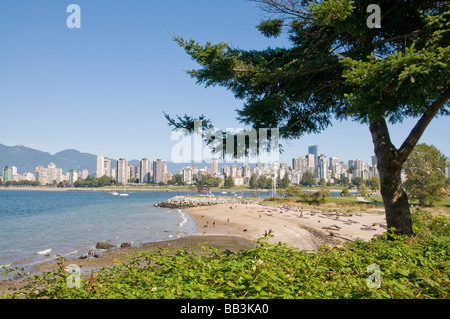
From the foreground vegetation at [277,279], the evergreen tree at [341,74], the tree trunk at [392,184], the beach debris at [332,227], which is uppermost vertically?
the evergreen tree at [341,74]

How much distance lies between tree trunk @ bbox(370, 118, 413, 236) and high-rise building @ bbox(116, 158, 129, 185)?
186822mm

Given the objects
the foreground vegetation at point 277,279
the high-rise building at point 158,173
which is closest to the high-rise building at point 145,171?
the high-rise building at point 158,173

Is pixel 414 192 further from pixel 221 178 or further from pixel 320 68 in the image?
pixel 221 178

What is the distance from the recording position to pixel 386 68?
470 cm

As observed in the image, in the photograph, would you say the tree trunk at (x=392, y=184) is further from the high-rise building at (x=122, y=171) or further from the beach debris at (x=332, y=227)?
the high-rise building at (x=122, y=171)

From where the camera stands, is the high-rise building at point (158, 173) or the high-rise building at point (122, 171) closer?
the high-rise building at point (122, 171)

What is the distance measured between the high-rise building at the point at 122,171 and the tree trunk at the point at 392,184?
186822 millimetres

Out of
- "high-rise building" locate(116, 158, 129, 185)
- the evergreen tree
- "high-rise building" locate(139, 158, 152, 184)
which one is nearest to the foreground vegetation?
the evergreen tree

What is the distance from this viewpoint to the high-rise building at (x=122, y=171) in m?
184

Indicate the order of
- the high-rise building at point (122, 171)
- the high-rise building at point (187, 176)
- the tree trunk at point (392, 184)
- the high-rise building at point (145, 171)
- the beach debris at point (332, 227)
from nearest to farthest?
the tree trunk at point (392, 184)
the beach debris at point (332, 227)
the high-rise building at point (187, 176)
the high-rise building at point (122, 171)
the high-rise building at point (145, 171)

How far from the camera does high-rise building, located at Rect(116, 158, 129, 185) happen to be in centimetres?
18373

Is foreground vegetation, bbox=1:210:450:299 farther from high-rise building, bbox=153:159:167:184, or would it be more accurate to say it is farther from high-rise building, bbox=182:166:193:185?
high-rise building, bbox=153:159:167:184

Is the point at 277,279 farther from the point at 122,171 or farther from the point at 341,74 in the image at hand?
the point at 122,171
